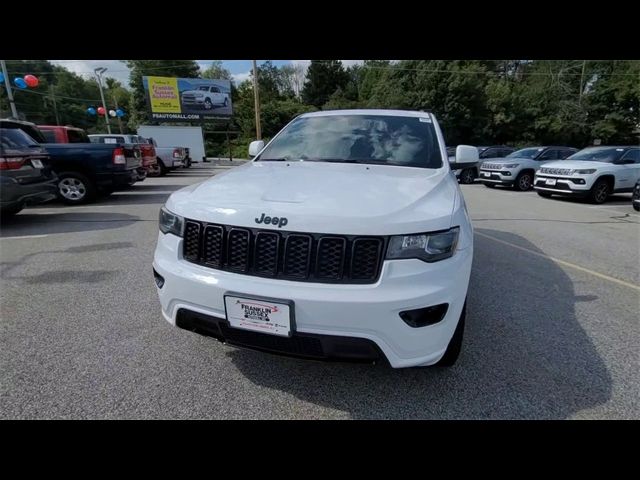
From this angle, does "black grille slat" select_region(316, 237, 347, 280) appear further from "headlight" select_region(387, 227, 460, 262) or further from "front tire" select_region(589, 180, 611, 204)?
"front tire" select_region(589, 180, 611, 204)

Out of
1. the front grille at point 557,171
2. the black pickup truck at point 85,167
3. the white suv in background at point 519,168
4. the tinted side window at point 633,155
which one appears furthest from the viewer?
the white suv in background at point 519,168

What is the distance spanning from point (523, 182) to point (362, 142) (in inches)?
491

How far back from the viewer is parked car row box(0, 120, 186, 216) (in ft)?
19.3

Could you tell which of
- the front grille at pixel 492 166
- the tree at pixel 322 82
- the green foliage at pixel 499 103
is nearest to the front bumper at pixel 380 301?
the front grille at pixel 492 166

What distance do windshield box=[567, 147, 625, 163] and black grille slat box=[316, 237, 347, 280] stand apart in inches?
487

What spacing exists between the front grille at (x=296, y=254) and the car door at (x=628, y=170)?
12208 mm

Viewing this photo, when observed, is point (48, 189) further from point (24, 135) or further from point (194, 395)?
point (194, 395)

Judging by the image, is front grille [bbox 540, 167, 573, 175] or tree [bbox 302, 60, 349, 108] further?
tree [bbox 302, 60, 349, 108]

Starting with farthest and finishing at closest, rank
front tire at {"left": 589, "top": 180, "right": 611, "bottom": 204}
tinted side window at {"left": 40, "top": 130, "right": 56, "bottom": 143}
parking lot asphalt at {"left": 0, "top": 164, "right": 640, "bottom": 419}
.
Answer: front tire at {"left": 589, "top": 180, "right": 611, "bottom": 204} → tinted side window at {"left": 40, "top": 130, "right": 56, "bottom": 143} → parking lot asphalt at {"left": 0, "top": 164, "right": 640, "bottom": 419}

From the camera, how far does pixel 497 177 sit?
13.4 m

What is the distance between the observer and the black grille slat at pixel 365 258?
177 cm

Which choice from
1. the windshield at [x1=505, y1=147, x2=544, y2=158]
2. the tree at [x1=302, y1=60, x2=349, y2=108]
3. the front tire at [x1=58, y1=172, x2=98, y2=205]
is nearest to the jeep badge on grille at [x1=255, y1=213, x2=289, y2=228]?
the front tire at [x1=58, y1=172, x2=98, y2=205]

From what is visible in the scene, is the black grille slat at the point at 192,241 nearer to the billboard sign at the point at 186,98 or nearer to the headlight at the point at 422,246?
the headlight at the point at 422,246
